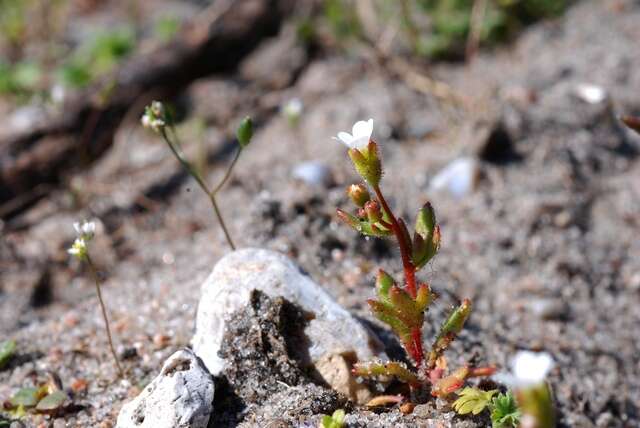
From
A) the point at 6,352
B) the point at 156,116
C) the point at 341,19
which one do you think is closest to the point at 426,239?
the point at 156,116

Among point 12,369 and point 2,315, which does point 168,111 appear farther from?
point 2,315

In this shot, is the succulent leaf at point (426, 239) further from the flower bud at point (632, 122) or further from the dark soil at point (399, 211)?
the flower bud at point (632, 122)

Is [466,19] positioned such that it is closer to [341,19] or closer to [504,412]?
[341,19]

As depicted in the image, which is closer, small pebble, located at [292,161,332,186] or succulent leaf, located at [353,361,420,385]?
succulent leaf, located at [353,361,420,385]

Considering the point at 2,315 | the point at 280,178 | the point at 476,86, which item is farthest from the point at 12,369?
the point at 476,86

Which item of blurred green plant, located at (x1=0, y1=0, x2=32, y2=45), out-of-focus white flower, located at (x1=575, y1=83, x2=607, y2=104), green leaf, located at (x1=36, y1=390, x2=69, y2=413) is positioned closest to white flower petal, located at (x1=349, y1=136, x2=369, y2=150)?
green leaf, located at (x1=36, y1=390, x2=69, y2=413)

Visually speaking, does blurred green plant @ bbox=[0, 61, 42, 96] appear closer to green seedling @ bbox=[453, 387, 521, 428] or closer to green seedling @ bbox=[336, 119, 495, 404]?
green seedling @ bbox=[336, 119, 495, 404]
